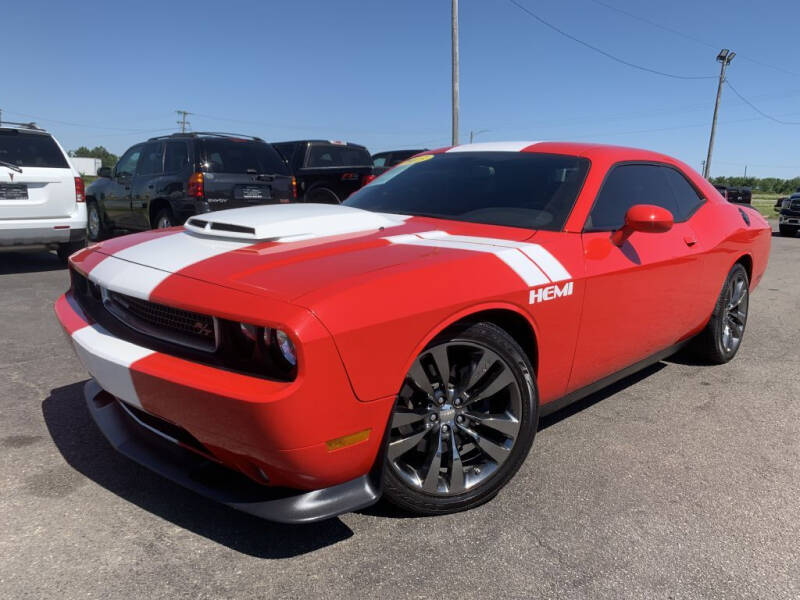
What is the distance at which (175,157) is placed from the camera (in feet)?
27.3

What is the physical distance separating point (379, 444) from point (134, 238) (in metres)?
1.54

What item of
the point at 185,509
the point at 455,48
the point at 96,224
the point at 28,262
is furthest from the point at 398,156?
the point at 185,509

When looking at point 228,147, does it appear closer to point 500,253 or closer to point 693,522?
point 500,253

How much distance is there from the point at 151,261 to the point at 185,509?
0.93 metres

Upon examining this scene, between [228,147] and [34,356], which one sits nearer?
[34,356]

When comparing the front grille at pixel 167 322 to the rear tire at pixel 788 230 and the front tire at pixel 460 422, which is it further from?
the rear tire at pixel 788 230

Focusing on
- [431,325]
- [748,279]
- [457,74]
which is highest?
[457,74]

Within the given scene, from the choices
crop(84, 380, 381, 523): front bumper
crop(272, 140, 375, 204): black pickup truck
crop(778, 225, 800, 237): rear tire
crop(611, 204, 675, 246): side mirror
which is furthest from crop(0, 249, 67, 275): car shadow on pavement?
crop(778, 225, 800, 237): rear tire

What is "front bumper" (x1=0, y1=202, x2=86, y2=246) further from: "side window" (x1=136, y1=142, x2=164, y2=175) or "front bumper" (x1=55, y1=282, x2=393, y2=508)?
"front bumper" (x1=55, y1=282, x2=393, y2=508)

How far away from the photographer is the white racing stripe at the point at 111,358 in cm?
211

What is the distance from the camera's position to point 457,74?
1672 centimetres

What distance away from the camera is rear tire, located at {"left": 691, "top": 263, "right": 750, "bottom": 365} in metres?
4.14

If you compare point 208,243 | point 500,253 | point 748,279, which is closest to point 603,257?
point 500,253

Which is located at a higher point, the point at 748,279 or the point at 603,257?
the point at 603,257
